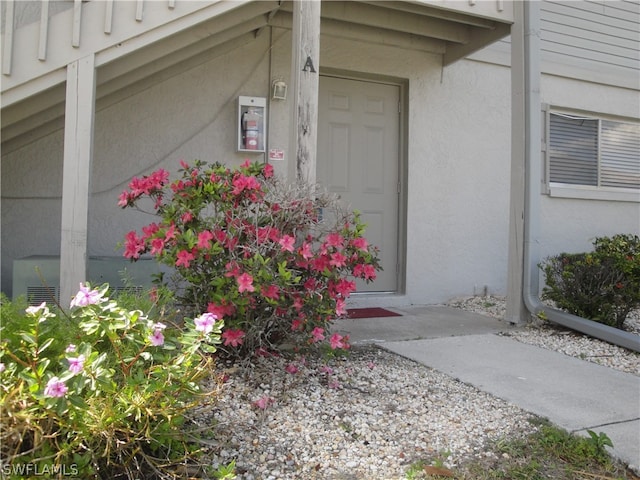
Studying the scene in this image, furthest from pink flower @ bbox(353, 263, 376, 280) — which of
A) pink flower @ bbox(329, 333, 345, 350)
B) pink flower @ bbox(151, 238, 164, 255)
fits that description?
pink flower @ bbox(151, 238, 164, 255)

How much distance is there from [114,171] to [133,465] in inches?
146

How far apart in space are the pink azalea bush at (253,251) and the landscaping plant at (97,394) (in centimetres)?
86

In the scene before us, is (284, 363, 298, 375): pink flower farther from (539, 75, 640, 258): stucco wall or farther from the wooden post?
(539, 75, 640, 258): stucco wall

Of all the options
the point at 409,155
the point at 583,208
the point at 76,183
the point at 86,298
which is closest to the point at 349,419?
the point at 86,298

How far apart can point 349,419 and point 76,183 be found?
2.48m

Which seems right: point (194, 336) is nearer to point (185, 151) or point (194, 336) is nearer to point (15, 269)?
point (15, 269)

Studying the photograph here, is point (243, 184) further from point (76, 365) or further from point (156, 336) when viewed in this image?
point (76, 365)

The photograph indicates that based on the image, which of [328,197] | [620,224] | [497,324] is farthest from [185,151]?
[620,224]

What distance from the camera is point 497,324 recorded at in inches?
215

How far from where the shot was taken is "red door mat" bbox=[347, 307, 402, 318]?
18.5 feet

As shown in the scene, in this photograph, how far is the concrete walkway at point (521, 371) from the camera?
10.1ft

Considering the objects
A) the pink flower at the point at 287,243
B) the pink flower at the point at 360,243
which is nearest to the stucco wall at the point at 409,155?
the pink flower at the point at 360,243

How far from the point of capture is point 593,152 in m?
7.53

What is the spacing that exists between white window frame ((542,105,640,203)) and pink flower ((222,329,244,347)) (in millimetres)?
5203
